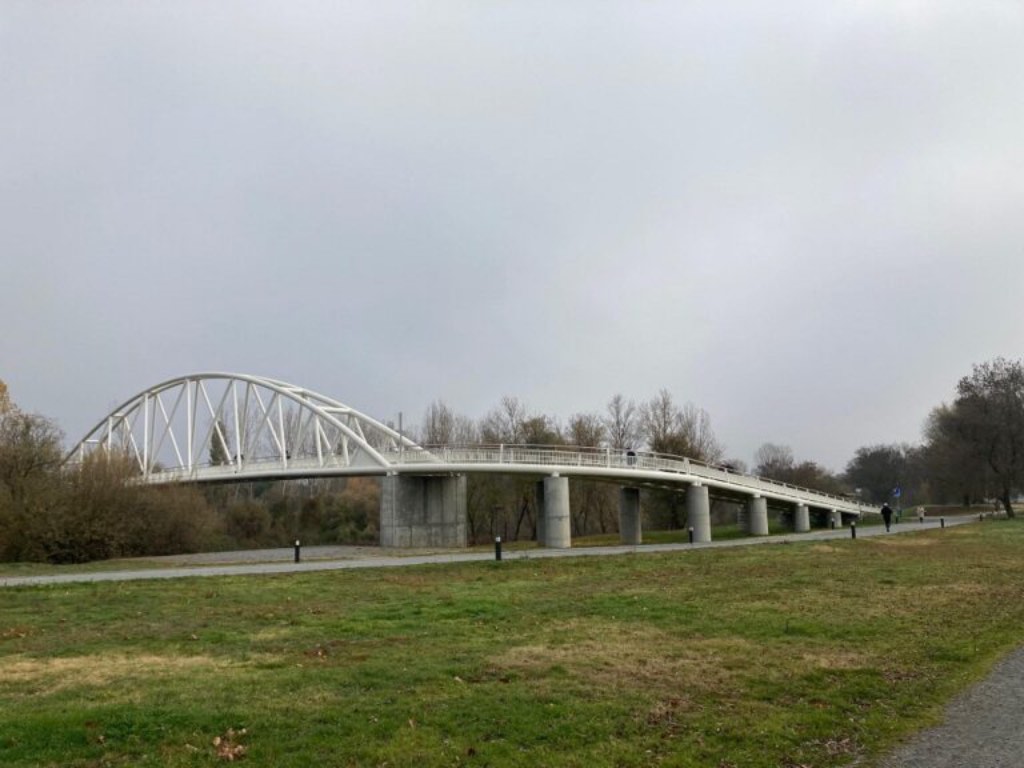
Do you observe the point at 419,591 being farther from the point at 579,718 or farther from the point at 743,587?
the point at 579,718

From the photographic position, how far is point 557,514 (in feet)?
145

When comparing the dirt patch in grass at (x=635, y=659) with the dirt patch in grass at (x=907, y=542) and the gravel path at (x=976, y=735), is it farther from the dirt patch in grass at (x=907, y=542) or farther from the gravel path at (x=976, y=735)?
the dirt patch in grass at (x=907, y=542)

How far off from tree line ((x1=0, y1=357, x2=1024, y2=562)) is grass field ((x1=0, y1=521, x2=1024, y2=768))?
51.8ft

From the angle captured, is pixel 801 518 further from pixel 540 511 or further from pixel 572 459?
pixel 572 459

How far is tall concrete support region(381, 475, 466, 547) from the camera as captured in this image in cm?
4984

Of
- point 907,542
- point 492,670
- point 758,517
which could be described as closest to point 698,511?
point 758,517

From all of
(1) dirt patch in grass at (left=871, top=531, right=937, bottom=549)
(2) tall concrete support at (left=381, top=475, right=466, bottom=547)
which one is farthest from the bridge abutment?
(1) dirt patch in grass at (left=871, top=531, right=937, bottom=549)

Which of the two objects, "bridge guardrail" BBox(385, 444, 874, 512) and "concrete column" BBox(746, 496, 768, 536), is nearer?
"bridge guardrail" BBox(385, 444, 874, 512)

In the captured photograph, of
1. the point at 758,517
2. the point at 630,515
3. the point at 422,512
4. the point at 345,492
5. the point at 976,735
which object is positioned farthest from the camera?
the point at 345,492

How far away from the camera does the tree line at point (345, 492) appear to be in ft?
106

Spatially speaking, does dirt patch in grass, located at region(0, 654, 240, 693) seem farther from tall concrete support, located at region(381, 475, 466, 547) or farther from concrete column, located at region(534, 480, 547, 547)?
concrete column, located at region(534, 480, 547, 547)

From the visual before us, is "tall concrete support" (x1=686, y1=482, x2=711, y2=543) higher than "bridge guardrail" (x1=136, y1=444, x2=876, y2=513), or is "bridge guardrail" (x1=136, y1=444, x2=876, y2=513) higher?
"bridge guardrail" (x1=136, y1=444, x2=876, y2=513)

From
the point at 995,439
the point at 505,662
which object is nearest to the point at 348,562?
the point at 505,662

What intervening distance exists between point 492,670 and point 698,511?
39.8 m
